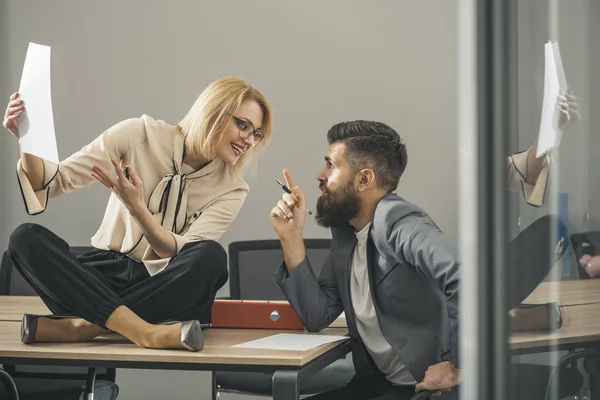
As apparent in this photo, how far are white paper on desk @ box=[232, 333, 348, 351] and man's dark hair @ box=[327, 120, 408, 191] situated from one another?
0.44 metres

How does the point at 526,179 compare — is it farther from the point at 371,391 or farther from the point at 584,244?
the point at 371,391

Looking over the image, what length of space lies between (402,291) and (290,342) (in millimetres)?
291

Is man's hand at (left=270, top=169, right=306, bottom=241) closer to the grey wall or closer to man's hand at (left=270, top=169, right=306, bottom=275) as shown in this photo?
man's hand at (left=270, top=169, right=306, bottom=275)

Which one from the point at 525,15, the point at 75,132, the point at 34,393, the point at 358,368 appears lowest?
the point at 34,393

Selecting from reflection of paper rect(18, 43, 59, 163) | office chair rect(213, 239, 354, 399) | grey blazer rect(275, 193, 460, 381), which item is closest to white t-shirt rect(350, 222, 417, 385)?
grey blazer rect(275, 193, 460, 381)

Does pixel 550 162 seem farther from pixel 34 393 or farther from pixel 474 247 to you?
pixel 34 393

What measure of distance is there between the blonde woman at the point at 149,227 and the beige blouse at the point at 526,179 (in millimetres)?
1028

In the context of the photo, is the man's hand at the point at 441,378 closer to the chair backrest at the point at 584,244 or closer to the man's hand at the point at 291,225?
the man's hand at the point at 291,225

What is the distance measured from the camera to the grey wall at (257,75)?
3.56m

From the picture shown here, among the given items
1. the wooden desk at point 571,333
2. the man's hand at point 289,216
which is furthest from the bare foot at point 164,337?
the wooden desk at point 571,333

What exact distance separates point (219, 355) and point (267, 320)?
45 centimetres

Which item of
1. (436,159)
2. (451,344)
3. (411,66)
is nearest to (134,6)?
(411,66)

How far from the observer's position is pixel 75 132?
3803mm

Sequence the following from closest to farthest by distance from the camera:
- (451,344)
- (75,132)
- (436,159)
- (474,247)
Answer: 1. (474,247)
2. (451,344)
3. (436,159)
4. (75,132)
